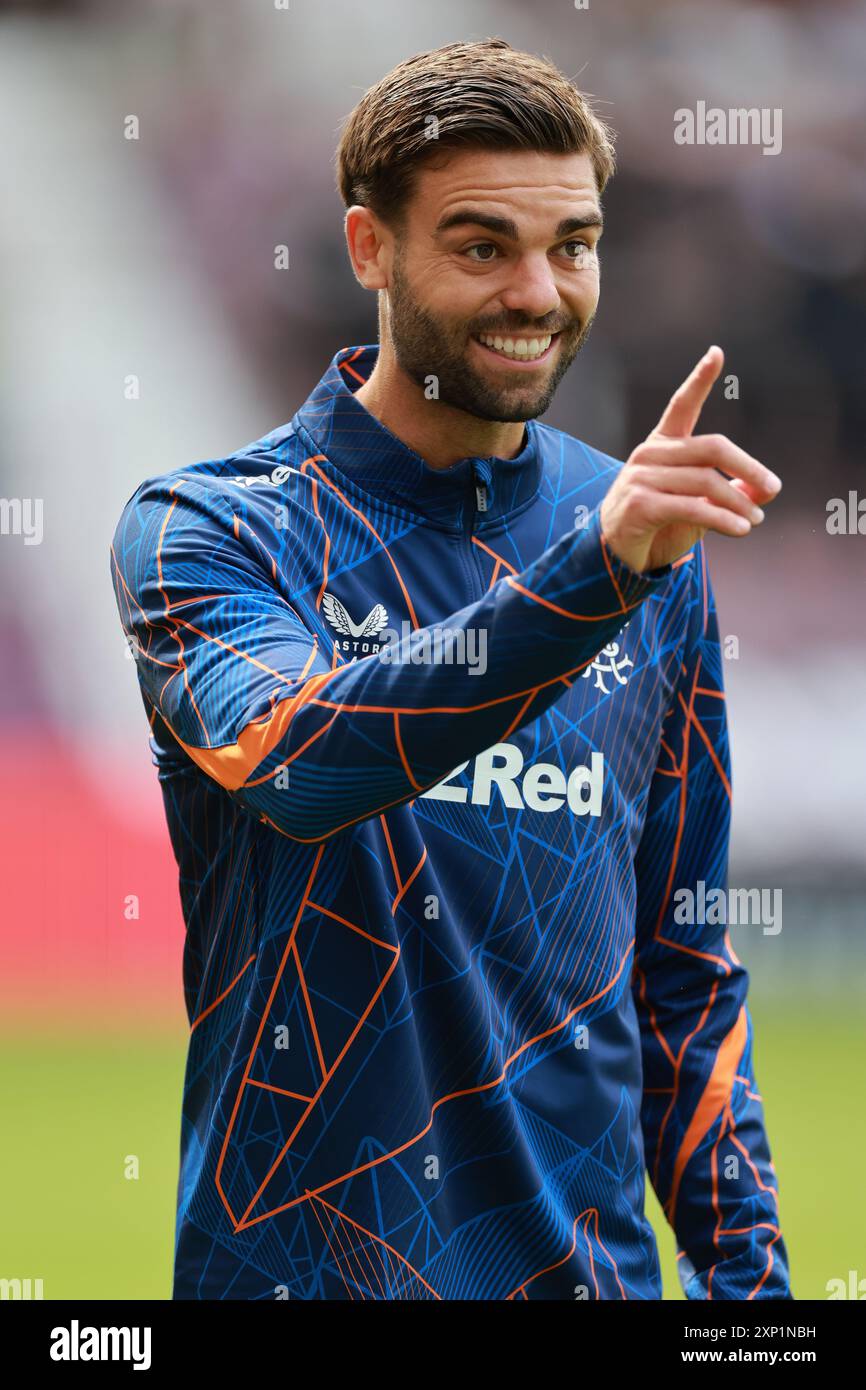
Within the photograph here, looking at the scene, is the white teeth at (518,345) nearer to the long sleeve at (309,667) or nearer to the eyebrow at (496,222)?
the eyebrow at (496,222)

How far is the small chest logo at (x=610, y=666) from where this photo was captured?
1.55m

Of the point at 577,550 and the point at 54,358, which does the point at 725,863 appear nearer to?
the point at 577,550

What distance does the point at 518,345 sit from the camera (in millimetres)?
1440

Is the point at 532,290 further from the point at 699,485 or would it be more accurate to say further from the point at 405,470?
the point at 699,485

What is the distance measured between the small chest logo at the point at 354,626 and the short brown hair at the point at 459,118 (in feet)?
1.20

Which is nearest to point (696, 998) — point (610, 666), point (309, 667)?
point (610, 666)

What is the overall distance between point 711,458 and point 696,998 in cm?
77

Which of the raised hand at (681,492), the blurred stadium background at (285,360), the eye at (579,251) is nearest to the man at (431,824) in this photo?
the eye at (579,251)

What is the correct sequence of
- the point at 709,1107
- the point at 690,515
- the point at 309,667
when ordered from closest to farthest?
the point at 690,515 → the point at 309,667 → the point at 709,1107

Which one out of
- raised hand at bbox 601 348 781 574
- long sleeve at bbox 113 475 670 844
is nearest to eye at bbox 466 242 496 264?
long sleeve at bbox 113 475 670 844

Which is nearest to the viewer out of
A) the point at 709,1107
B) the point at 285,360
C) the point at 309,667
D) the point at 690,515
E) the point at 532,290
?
the point at 690,515

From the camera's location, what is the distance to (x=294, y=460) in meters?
1.53

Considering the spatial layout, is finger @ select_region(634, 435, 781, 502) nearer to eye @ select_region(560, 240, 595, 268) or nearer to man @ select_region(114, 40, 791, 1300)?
man @ select_region(114, 40, 791, 1300)

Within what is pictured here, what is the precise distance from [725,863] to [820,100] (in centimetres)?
454
